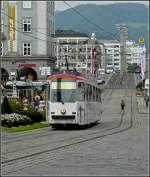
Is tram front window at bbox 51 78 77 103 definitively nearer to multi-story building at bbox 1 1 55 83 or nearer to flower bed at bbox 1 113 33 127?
flower bed at bbox 1 113 33 127

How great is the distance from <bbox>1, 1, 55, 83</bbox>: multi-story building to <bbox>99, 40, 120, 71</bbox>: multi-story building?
4222cm

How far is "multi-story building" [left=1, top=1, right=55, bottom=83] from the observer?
303 ft

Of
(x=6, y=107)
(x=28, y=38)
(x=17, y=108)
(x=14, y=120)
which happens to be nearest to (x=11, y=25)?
(x=28, y=38)

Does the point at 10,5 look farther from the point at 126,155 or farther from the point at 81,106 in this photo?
the point at 126,155

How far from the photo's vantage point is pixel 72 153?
17312 mm

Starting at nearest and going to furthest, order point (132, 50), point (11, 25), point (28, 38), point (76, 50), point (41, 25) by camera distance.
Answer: point (11, 25), point (41, 25), point (28, 38), point (76, 50), point (132, 50)

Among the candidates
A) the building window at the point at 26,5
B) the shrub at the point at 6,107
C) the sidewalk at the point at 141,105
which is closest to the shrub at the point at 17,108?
the shrub at the point at 6,107

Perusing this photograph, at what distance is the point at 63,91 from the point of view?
3447cm

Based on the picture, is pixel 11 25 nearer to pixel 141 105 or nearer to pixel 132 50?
pixel 141 105

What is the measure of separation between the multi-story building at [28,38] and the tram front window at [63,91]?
57467 millimetres

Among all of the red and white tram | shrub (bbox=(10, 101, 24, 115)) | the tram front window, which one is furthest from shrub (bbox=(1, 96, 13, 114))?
the tram front window

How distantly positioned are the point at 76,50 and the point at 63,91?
282 ft

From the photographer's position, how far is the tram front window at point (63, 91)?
1357 inches

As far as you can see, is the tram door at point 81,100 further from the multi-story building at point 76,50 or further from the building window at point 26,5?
the building window at point 26,5
